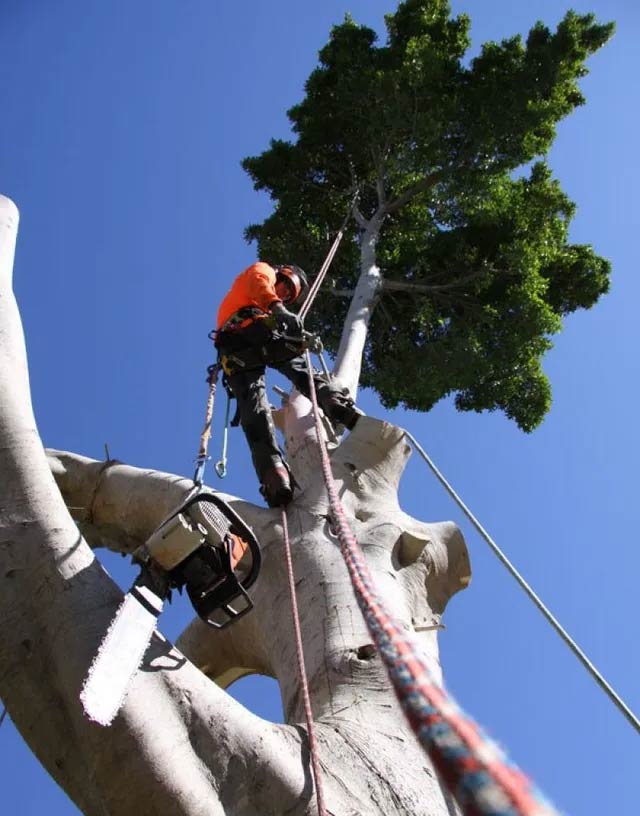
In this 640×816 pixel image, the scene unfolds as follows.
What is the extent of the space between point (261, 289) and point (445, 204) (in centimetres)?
466

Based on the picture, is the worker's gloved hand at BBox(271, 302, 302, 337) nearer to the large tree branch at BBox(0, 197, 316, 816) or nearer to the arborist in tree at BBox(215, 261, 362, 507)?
the arborist in tree at BBox(215, 261, 362, 507)

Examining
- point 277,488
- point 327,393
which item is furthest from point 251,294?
point 277,488

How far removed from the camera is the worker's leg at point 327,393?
4.54 meters

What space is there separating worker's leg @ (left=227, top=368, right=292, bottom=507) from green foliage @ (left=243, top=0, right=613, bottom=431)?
148 inches

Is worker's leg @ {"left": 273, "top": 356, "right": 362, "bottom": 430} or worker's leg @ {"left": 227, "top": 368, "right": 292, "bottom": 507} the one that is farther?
worker's leg @ {"left": 273, "top": 356, "right": 362, "bottom": 430}

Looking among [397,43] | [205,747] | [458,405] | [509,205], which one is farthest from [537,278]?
[205,747]

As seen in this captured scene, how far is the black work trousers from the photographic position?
4.32 meters

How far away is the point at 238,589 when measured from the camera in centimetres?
237

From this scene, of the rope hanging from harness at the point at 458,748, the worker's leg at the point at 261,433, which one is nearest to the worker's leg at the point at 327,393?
the worker's leg at the point at 261,433

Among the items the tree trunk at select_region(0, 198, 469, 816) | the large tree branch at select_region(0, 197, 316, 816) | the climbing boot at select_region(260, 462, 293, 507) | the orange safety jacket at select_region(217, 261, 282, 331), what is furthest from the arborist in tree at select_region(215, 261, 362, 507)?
the large tree branch at select_region(0, 197, 316, 816)

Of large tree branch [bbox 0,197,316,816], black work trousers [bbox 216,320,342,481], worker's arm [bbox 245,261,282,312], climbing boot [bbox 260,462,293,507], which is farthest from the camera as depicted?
worker's arm [bbox 245,261,282,312]

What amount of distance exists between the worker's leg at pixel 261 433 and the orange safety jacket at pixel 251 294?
36 cm

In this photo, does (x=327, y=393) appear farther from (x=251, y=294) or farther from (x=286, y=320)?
(x=251, y=294)

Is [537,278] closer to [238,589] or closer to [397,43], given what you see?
[397,43]
